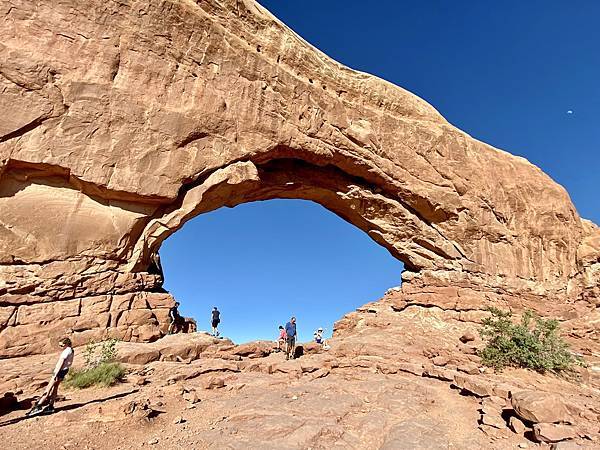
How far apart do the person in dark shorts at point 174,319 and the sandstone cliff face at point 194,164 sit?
381 mm

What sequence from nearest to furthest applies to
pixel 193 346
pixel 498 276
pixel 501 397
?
pixel 501 397 → pixel 193 346 → pixel 498 276

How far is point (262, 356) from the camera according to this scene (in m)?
15.0

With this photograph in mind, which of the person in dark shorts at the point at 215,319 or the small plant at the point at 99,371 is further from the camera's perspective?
the person in dark shorts at the point at 215,319

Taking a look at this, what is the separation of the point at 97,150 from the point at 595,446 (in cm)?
1498

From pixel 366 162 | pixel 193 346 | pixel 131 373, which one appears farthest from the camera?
pixel 366 162

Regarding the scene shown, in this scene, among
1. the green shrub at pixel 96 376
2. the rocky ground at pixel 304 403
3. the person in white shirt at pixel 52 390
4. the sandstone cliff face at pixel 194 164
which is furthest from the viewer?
the sandstone cliff face at pixel 194 164

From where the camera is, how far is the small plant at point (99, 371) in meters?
9.36

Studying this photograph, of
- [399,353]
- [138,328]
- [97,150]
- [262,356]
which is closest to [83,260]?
[138,328]

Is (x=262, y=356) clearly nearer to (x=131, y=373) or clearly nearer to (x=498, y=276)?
(x=131, y=373)

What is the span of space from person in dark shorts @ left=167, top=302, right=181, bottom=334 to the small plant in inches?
139

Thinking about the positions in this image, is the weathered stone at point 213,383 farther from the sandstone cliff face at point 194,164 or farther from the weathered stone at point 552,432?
the weathered stone at point 552,432

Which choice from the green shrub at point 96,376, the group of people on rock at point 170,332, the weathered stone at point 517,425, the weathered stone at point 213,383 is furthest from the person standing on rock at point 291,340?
the weathered stone at point 517,425

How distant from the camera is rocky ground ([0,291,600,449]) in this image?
260 inches

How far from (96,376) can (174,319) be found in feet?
18.2
